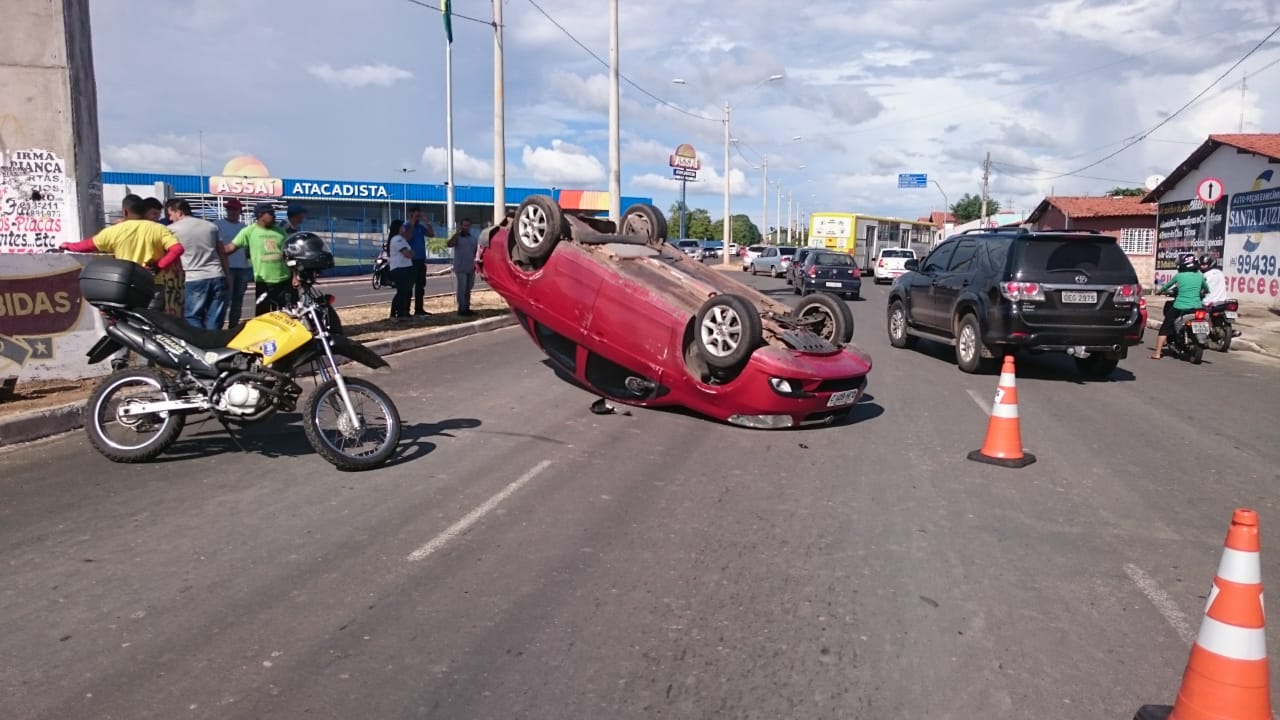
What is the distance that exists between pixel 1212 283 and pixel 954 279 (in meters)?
4.80

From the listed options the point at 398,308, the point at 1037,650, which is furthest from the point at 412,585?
the point at 398,308

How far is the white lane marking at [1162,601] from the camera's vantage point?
4.00 metres

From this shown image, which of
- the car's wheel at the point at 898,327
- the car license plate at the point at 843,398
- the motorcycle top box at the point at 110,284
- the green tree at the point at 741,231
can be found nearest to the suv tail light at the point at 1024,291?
the car's wheel at the point at 898,327

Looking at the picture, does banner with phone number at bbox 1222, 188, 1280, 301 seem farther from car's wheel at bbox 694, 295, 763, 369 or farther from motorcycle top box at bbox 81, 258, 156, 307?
motorcycle top box at bbox 81, 258, 156, 307

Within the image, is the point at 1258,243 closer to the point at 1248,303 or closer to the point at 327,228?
the point at 1248,303

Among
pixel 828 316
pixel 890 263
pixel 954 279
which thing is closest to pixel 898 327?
pixel 954 279

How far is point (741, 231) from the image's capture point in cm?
14025

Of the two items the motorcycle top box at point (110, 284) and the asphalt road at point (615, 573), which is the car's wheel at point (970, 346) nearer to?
the asphalt road at point (615, 573)

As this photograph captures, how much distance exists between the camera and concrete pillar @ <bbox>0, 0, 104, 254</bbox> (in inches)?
375

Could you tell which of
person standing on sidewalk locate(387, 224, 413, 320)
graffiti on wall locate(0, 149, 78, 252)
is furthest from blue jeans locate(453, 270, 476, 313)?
graffiti on wall locate(0, 149, 78, 252)

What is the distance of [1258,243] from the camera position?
24938 mm

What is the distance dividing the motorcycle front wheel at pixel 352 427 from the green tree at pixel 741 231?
117 m

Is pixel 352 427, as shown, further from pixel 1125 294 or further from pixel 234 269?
pixel 1125 294

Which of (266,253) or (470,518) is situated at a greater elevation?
(266,253)
